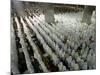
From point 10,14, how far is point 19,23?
132 millimetres

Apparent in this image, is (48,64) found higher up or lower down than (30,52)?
lower down

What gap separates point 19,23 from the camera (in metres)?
1.89

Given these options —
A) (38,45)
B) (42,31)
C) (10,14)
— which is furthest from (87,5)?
(10,14)

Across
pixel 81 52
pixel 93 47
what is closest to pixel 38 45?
pixel 81 52

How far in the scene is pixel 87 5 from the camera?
6.83 feet

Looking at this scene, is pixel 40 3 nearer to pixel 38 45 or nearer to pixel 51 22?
pixel 51 22

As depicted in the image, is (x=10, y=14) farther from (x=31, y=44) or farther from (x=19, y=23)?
(x=31, y=44)

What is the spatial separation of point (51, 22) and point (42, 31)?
15cm

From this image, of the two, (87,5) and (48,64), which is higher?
(87,5)
